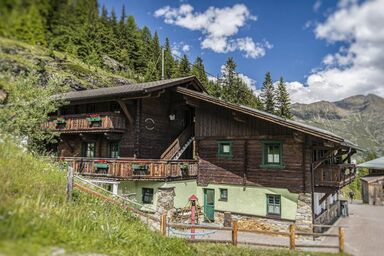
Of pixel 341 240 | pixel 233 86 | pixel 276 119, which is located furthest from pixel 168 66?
pixel 341 240

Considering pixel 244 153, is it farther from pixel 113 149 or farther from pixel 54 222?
pixel 54 222

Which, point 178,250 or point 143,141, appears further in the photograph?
point 143,141

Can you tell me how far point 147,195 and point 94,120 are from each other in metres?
6.11

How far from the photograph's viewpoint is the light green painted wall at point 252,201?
15727 millimetres

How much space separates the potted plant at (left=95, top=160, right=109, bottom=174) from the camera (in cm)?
1700

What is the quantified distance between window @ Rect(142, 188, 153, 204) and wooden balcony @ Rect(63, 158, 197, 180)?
→ 3.91 feet

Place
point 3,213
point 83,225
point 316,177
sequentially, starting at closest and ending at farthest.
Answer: point 3,213
point 83,225
point 316,177

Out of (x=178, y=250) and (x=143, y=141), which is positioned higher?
(x=143, y=141)

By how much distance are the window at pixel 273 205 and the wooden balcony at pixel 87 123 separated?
395 inches

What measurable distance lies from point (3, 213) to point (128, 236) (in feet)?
10.9

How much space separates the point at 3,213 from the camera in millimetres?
5457

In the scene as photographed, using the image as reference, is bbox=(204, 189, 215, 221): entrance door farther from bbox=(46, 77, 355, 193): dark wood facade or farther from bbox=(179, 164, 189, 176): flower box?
bbox=(179, 164, 189, 176): flower box

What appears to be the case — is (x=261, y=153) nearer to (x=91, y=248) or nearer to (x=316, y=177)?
(x=316, y=177)

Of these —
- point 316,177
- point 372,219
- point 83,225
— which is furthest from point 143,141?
point 372,219
